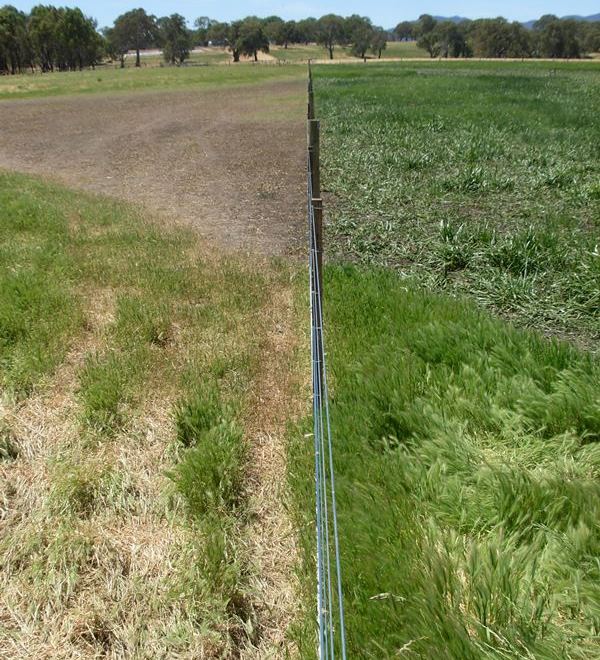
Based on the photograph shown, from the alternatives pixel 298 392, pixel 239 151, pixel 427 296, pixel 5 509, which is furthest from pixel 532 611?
pixel 239 151

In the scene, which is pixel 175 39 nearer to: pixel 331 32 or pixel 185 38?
pixel 185 38

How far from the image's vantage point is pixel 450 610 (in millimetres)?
2727

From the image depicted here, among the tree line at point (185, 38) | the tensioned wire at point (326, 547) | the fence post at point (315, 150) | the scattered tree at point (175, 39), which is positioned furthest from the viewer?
the scattered tree at point (175, 39)

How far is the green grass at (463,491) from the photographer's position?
2.67 meters

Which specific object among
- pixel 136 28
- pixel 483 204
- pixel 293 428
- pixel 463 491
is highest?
pixel 136 28

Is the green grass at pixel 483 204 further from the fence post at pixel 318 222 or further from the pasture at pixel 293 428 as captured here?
the fence post at pixel 318 222

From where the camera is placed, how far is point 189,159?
54.6 feet

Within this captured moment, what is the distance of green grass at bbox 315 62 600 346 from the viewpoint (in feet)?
20.8

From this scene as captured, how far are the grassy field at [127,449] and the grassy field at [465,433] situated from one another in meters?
0.66

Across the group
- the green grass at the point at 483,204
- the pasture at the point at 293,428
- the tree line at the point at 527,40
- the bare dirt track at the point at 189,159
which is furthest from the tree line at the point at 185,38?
the pasture at the point at 293,428

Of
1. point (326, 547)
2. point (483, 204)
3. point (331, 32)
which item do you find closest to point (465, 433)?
point (326, 547)

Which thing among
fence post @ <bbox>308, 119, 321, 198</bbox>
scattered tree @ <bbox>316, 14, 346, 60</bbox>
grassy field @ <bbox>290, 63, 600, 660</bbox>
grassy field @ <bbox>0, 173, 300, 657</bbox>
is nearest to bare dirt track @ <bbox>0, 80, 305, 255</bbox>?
grassy field @ <bbox>290, 63, 600, 660</bbox>

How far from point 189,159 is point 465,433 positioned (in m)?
14.9

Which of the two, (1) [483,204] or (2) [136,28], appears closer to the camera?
(1) [483,204]
